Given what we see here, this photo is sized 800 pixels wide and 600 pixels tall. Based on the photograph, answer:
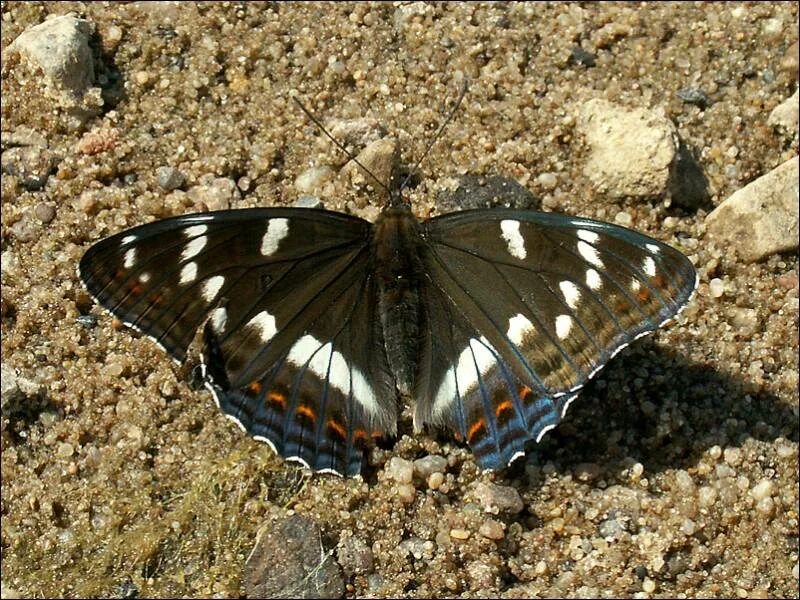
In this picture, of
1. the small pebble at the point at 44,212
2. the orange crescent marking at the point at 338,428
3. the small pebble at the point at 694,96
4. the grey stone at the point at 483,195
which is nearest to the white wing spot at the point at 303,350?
the orange crescent marking at the point at 338,428

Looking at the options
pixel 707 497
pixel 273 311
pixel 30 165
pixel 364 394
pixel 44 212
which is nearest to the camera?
pixel 273 311

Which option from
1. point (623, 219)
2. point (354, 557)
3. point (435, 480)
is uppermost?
point (623, 219)

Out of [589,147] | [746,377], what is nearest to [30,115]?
[589,147]

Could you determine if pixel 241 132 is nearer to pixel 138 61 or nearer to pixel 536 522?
pixel 138 61

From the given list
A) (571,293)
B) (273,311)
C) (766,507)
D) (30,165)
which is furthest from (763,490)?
(30,165)

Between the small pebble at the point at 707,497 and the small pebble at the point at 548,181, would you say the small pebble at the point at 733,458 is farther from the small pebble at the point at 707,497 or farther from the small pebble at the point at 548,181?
the small pebble at the point at 548,181

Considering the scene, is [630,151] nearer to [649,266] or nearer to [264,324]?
[649,266]
